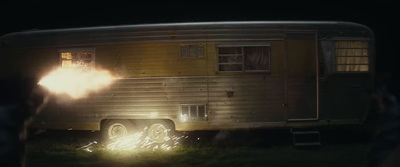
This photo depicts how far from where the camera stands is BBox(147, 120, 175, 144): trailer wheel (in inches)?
342

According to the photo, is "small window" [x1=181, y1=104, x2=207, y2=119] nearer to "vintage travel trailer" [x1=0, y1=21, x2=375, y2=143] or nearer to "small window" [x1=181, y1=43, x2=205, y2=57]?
"vintage travel trailer" [x1=0, y1=21, x2=375, y2=143]

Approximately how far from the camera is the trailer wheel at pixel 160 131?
8695mm

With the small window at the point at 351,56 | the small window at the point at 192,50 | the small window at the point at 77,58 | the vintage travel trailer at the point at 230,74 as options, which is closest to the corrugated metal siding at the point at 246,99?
the vintage travel trailer at the point at 230,74

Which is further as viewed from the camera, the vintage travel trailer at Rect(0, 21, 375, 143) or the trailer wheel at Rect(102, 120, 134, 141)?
the trailer wheel at Rect(102, 120, 134, 141)

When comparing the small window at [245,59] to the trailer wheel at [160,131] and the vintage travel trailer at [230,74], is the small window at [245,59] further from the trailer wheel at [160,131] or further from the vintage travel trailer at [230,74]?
the trailer wheel at [160,131]

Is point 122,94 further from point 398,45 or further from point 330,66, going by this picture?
point 398,45

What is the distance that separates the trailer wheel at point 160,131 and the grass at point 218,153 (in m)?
0.41

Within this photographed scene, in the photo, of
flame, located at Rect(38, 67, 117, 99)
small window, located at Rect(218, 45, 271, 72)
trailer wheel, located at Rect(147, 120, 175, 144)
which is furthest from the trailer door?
flame, located at Rect(38, 67, 117, 99)

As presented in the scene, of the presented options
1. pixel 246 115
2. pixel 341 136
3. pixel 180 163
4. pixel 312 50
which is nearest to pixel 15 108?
pixel 180 163

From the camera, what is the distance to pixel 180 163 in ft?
24.1

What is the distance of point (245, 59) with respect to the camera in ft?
27.8

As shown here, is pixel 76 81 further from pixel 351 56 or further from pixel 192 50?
pixel 351 56

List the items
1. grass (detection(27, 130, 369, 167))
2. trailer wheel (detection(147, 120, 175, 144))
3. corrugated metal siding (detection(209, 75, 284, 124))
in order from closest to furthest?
grass (detection(27, 130, 369, 167)) < corrugated metal siding (detection(209, 75, 284, 124)) < trailer wheel (detection(147, 120, 175, 144))

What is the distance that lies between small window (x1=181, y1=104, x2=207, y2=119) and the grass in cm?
81
